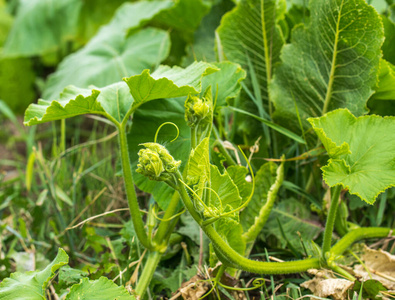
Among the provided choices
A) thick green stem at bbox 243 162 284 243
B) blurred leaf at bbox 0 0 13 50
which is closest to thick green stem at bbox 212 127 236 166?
thick green stem at bbox 243 162 284 243

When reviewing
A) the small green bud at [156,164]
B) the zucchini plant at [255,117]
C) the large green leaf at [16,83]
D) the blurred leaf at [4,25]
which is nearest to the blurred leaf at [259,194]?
the zucchini plant at [255,117]

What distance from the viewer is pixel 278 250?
120cm

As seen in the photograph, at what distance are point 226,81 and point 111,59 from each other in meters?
0.99

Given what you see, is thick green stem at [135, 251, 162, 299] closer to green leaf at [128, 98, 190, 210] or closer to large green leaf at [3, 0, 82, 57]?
green leaf at [128, 98, 190, 210]

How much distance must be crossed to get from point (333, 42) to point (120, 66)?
1021 mm

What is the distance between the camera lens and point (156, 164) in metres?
0.77

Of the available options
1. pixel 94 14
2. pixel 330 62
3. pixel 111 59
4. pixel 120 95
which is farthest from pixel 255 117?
pixel 94 14

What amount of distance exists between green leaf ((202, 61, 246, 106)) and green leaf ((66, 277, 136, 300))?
540mm

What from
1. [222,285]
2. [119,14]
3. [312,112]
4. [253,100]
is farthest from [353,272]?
[119,14]

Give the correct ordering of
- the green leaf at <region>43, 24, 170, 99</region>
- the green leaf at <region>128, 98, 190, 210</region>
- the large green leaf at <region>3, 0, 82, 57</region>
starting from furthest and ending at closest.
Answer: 1. the large green leaf at <region>3, 0, 82, 57</region>
2. the green leaf at <region>43, 24, 170, 99</region>
3. the green leaf at <region>128, 98, 190, 210</region>

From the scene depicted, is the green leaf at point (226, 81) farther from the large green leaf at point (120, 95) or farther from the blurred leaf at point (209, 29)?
the blurred leaf at point (209, 29)

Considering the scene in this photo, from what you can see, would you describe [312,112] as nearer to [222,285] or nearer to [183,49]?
[222,285]

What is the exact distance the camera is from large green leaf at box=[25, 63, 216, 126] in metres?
0.93

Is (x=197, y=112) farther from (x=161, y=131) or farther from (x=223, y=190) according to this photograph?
(x=161, y=131)
